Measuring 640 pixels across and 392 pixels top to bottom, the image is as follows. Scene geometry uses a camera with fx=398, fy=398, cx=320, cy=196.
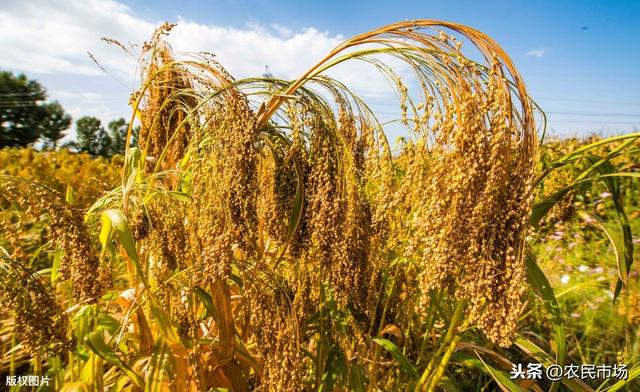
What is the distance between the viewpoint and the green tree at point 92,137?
186 feet

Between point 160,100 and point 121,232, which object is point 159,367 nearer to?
point 121,232

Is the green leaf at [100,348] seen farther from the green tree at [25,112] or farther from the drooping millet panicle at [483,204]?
the green tree at [25,112]

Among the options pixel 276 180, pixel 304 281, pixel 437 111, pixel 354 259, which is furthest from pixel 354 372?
pixel 437 111

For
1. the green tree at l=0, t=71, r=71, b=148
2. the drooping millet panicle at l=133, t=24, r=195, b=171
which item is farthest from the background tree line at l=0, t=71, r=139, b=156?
the drooping millet panicle at l=133, t=24, r=195, b=171

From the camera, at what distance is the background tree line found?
54375 millimetres

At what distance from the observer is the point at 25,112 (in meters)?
57.4

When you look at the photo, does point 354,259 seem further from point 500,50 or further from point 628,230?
point 628,230

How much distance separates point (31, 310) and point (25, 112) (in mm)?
70877

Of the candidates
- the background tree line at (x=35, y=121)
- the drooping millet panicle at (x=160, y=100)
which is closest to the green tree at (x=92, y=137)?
the background tree line at (x=35, y=121)

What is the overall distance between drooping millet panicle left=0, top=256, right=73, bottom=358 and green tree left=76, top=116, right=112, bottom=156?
58597 mm

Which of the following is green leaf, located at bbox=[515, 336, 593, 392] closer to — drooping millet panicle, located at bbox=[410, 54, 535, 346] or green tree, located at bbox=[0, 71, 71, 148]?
drooping millet panicle, located at bbox=[410, 54, 535, 346]

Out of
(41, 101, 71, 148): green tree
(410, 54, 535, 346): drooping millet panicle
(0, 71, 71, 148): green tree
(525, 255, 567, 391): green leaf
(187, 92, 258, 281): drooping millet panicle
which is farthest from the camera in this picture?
(41, 101, 71, 148): green tree

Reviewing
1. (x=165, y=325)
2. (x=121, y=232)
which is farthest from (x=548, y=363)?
(x=121, y=232)

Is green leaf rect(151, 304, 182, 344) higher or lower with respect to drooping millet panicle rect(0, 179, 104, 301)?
lower
